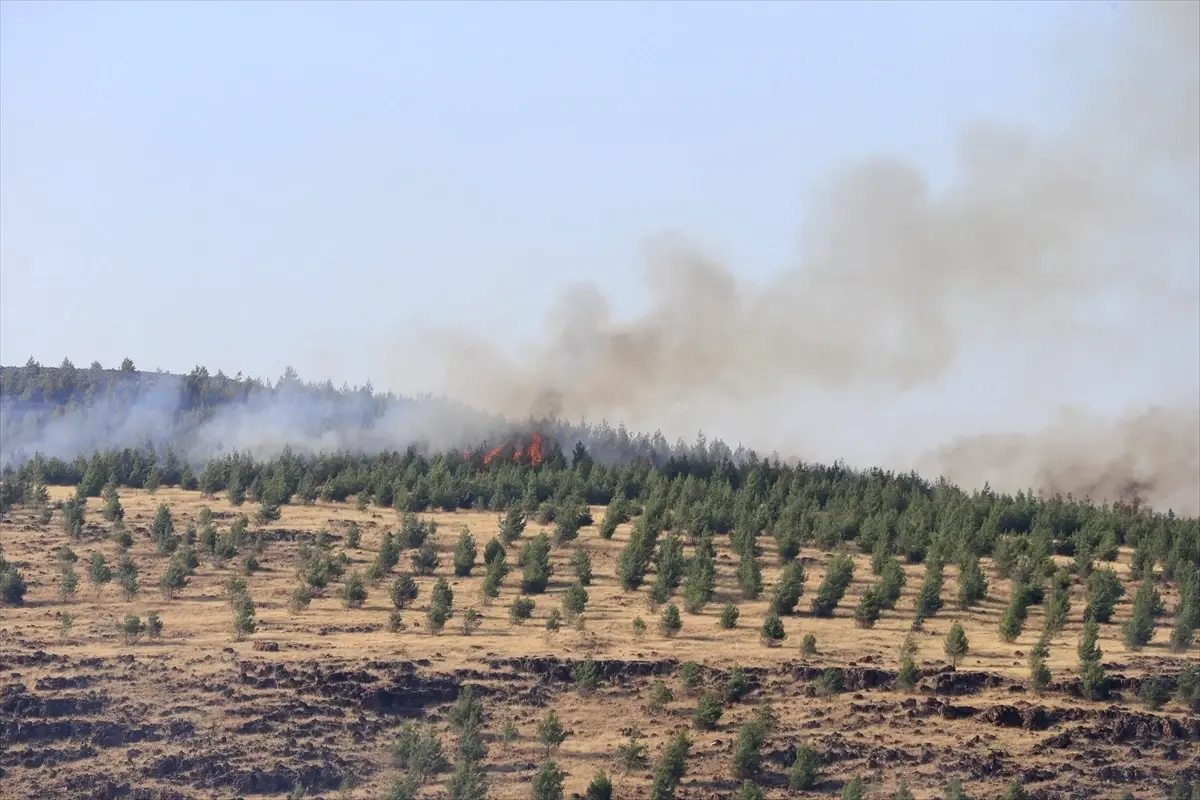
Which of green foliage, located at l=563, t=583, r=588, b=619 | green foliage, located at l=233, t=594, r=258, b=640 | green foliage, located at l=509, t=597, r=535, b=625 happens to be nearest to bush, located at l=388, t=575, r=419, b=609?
green foliage, located at l=509, t=597, r=535, b=625

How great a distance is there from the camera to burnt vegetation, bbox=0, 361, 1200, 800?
63094 millimetres

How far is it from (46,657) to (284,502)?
31966mm

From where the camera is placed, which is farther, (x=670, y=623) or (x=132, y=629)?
(x=670, y=623)

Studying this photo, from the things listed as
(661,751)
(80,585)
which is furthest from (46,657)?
(661,751)

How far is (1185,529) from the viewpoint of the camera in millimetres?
97688

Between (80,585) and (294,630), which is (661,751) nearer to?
(294,630)

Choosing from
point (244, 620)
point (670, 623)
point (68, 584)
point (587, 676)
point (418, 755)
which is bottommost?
point (418, 755)

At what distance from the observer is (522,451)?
389ft

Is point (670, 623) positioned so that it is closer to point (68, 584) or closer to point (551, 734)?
point (551, 734)

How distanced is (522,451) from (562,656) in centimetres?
4799

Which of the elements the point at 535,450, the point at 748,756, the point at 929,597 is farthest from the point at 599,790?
the point at 535,450

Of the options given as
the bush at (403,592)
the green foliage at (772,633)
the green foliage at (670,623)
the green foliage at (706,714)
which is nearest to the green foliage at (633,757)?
the green foliage at (706,714)

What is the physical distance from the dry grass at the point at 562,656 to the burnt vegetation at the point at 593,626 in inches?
6.8

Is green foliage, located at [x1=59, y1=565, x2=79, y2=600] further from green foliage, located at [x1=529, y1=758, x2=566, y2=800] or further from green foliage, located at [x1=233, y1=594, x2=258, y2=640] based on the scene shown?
green foliage, located at [x1=529, y1=758, x2=566, y2=800]
